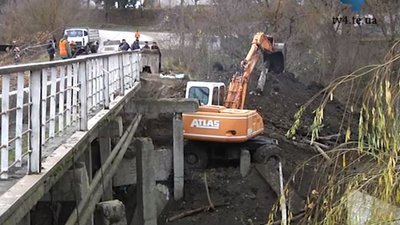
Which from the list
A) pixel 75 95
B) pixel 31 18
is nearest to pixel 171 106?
pixel 75 95

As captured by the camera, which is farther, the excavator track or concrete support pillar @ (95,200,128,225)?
the excavator track

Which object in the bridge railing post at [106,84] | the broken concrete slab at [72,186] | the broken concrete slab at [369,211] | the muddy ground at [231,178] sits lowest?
the muddy ground at [231,178]

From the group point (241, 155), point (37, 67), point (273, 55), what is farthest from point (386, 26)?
point (37, 67)

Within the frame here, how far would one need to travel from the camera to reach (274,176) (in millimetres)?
16844

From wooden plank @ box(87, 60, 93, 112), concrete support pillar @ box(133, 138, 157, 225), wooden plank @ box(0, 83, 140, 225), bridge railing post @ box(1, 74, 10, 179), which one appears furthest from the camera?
concrete support pillar @ box(133, 138, 157, 225)

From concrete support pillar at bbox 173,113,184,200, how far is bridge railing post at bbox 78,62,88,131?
936 cm

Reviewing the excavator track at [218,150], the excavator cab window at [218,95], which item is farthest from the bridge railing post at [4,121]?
the excavator cab window at [218,95]

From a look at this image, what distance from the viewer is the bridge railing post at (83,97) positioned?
743 cm

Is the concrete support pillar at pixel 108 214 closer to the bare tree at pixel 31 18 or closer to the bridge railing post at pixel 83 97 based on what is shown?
the bridge railing post at pixel 83 97

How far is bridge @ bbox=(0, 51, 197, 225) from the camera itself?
478cm

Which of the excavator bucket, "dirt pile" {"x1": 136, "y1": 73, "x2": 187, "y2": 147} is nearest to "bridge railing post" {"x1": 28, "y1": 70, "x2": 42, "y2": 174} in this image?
"dirt pile" {"x1": 136, "y1": 73, "x2": 187, "y2": 147}

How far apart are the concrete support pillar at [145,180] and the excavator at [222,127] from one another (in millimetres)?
2530

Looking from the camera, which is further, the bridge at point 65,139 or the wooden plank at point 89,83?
the wooden plank at point 89,83

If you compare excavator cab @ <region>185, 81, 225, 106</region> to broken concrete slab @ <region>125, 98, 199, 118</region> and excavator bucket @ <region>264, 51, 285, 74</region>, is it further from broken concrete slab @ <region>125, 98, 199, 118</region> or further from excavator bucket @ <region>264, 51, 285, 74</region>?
excavator bucket @ <region>264, 51, 285, 74</region>
